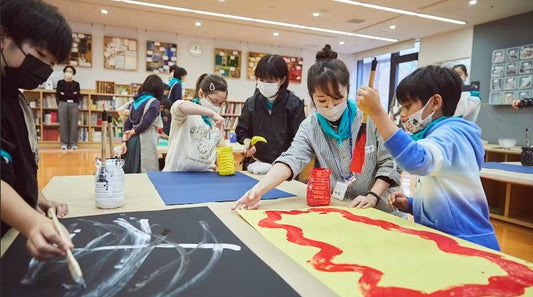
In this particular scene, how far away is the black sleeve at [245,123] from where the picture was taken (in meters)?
2.29

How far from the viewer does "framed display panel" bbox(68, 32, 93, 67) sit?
8.08 meters

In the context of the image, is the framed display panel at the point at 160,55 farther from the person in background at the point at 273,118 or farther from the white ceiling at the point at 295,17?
the person in background at the point at 273,118

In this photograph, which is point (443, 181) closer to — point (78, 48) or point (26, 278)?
point (26, 278)

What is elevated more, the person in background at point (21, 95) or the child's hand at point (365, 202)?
the person in background at point (21, 95)

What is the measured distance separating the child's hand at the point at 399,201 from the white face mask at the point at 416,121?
22 centimetres

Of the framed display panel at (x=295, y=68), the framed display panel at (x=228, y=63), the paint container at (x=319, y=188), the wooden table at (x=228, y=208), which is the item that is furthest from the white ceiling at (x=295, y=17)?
the paint container at (x=319, y=188)

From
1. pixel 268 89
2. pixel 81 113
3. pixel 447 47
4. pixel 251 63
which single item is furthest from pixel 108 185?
pixel 251 63

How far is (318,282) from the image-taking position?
683 mm

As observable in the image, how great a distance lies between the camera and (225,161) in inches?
73.0

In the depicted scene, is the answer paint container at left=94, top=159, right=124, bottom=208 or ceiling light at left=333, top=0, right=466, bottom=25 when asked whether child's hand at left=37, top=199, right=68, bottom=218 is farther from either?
ceiling light at left=333, top=0, right=466, bottom=25

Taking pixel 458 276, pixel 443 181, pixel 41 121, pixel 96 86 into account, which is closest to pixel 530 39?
pixel 443 181

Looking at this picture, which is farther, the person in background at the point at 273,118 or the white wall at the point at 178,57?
the white wall at the point at 178,57

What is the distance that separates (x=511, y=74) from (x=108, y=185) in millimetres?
6987

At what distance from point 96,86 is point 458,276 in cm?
901
